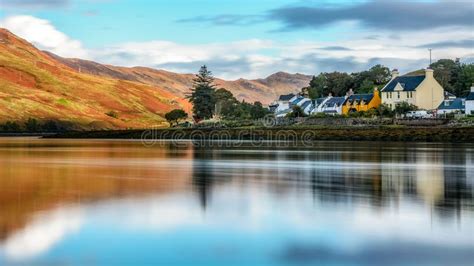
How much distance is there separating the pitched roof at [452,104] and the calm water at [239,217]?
2740 inches

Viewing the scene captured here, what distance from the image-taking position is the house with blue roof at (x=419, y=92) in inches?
4397

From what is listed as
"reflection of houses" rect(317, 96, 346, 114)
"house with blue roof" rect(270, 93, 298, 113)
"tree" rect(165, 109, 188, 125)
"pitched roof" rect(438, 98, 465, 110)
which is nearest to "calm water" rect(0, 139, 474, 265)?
"pitched roof" rect(438, 98, 465, 110)

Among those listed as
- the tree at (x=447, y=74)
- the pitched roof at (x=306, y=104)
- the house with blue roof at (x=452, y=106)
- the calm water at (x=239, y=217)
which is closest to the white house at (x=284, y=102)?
the pitched roof at (x=306, y=104)

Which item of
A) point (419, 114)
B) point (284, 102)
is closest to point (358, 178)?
point (419, 114)

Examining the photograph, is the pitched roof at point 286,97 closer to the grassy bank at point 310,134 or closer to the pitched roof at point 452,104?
the grassy bank at point 310,134

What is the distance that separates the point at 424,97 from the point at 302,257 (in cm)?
10113

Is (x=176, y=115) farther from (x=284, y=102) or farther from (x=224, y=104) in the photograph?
(x=284, y=102)

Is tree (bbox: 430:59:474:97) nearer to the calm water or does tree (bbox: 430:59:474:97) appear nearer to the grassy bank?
the grassy bank

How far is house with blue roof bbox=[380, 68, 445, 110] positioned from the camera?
111688mm

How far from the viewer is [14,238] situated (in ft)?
57.2

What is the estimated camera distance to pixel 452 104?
106m

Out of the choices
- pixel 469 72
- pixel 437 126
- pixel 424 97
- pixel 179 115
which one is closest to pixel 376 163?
pixel 437 126

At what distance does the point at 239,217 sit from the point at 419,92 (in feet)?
312

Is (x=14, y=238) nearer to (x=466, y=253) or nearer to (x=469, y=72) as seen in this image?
(x=466, y=253)
